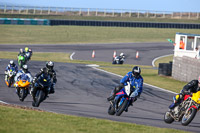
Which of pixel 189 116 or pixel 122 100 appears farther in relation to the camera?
pixel 122 100

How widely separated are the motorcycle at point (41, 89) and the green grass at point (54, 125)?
3.17 m

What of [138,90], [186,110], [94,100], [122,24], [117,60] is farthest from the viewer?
[122,24]

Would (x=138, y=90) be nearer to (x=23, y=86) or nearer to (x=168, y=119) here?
(x=168, y=119)

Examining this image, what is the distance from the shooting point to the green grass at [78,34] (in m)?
64.7

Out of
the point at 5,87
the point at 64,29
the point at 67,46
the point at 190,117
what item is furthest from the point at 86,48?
the point at 190,117

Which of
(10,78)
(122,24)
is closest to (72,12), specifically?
(122,24)

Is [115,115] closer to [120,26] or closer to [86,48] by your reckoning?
[86,48]

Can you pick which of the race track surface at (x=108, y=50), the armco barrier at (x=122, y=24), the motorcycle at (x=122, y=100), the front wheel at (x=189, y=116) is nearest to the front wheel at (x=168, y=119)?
the front wheel at (x=189, y=116)

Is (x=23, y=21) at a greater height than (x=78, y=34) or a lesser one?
greater

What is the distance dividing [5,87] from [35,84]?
6689 mm

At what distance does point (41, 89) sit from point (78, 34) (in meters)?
54.7

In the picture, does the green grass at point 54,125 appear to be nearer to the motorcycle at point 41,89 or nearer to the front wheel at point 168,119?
the front wheel at point 168,119

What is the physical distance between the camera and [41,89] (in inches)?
609

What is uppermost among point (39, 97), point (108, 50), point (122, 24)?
point (122, 24)
